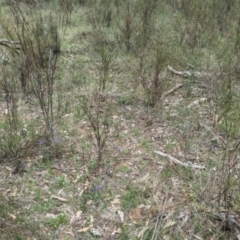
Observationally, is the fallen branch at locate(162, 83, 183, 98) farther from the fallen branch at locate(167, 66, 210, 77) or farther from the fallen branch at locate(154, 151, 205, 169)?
the fallen branch at locate(154, 151, 205, 169)

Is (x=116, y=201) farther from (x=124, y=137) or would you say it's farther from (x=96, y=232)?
(x=124, y=137)

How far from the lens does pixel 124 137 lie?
327 cm

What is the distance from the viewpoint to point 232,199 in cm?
224

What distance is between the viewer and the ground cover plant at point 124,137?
229 cm

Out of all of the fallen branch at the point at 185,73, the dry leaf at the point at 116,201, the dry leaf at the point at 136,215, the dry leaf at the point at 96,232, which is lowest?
the dry leaf at the point at 96,232

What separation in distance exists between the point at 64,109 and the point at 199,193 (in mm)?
1802

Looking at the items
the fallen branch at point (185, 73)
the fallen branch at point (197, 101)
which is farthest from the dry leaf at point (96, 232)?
the fallen branch at point (185, 73)

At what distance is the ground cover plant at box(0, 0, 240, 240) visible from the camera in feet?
7.53

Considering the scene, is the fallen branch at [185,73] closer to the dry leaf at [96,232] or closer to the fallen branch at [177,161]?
the fallen branch at [177,161]

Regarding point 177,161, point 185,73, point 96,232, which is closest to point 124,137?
point 177,161

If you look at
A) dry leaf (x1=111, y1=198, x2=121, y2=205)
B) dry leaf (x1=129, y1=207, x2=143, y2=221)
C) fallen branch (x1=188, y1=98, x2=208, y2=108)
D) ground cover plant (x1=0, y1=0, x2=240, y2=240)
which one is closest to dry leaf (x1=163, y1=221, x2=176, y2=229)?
ground cover plant (x1=0, y1=0, x2=240, y2=240)

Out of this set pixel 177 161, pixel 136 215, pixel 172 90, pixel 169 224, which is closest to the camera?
pixel 169 224

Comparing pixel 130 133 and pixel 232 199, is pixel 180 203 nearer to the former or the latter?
pixel 232 199

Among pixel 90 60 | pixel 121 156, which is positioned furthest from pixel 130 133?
pixel 90 60
